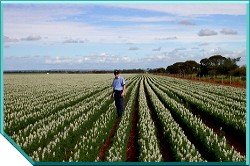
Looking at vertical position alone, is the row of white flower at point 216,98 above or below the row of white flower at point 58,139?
above

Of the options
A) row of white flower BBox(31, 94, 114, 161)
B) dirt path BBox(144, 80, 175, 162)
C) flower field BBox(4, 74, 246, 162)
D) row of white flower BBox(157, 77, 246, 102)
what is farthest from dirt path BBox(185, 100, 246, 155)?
row of white flower BBox(31, 94, 114, 161)

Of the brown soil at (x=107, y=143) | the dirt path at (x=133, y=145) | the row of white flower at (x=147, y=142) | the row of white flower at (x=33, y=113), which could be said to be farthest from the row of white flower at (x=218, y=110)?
the row of white flower at (x=33, y=113)

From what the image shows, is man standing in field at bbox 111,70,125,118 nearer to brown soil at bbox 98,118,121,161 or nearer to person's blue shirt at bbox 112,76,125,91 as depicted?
person's blue shirt at bbox 112,76,125,91

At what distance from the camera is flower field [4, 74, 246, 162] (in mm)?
9555

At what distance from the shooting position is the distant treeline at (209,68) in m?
10.5

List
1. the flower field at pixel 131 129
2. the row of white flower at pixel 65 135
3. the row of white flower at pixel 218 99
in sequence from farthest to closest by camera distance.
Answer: the row of white flower at pixel 218 99 → the flower field at pixel 131 129 → the row of white flower at pixel 65 135

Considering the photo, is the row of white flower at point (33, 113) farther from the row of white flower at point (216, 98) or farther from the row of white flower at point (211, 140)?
the row of white flower at point (211, 140)

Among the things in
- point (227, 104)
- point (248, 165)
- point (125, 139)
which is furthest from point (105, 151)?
point (227, 104)

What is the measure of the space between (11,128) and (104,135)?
201cm

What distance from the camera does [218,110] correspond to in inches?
508

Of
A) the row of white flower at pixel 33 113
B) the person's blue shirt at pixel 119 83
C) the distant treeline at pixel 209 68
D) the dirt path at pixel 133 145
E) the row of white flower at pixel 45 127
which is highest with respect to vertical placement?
the distant treeline at pixel 209 68

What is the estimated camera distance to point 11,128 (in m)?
10.9

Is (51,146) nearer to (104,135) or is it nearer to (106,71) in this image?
(104,135)

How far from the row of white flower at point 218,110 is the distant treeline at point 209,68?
95 cm
